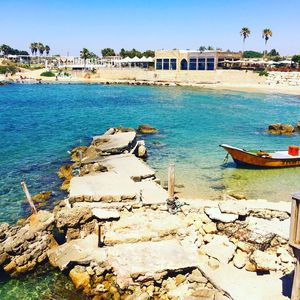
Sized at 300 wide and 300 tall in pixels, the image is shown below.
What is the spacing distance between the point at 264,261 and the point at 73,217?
21.4ft

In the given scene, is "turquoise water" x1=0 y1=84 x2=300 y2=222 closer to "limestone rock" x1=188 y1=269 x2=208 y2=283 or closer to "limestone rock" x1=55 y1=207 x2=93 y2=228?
"limestone rock" x1=55 y1=207 x2=93 y2=228

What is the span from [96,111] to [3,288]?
1758 inches

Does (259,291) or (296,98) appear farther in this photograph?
(296,98)

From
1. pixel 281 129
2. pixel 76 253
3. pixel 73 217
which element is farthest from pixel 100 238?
pixel 281 129

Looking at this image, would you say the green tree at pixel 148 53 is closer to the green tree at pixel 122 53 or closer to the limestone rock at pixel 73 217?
the green tree at pixel 122 53

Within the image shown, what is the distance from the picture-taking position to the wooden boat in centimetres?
2369

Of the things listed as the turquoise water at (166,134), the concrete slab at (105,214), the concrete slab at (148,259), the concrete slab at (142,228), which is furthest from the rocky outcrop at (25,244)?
the turquoise water at (166,134)

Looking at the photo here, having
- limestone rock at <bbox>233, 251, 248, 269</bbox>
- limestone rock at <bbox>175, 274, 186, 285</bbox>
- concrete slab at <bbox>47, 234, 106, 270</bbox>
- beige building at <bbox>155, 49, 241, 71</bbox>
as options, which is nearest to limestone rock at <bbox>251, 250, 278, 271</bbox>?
limestone rock at <bbox>233, 251, 248, 269</bbox>

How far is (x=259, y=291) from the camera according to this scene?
407 inches

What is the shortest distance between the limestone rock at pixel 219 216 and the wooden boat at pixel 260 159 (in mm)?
10871

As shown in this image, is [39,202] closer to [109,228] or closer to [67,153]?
[109,228]

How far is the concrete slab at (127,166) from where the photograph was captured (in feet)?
61.5

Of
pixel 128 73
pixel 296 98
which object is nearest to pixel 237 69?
pixel 296 98

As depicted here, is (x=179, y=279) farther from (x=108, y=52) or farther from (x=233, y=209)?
(x=108, y=52)
